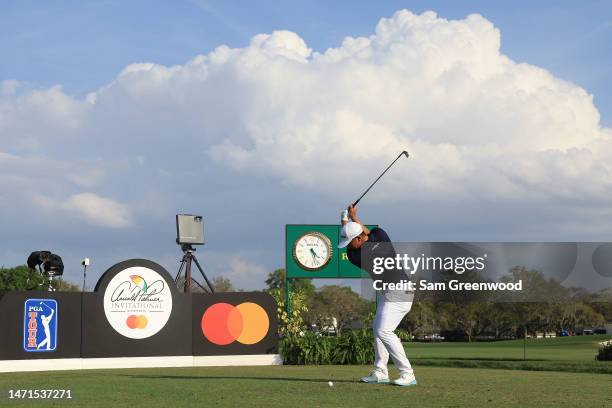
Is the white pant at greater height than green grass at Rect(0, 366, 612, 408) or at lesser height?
greater

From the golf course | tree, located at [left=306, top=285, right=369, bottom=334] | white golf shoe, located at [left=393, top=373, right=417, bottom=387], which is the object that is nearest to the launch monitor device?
the golf course

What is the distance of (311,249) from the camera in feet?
104

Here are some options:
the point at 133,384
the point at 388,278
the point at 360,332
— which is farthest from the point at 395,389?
the point at 360,332

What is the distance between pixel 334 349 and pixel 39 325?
330 inches

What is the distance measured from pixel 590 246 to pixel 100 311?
18397 mm

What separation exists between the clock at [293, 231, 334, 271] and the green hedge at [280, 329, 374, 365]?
729 cm

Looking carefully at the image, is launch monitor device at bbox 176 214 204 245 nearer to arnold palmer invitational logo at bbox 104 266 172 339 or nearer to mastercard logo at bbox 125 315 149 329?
arnold palmer invitational logo at bbox 104 266 172 339

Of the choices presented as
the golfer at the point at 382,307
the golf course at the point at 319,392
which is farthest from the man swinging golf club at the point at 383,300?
the golf course at the point at 319,392

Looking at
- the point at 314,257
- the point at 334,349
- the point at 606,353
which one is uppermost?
the point at 314,257

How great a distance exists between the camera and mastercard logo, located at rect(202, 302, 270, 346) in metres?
25.2

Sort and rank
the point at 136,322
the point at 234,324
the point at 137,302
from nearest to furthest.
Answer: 1. the point at 136,322
2. the point at 137,302
3. the point at 234,324

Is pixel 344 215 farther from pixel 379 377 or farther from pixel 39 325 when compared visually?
pixel 39 325

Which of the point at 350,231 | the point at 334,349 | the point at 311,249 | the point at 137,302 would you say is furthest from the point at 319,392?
the point at 311,249

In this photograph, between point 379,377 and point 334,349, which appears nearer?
point 379,377
